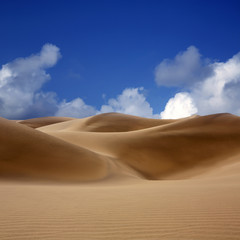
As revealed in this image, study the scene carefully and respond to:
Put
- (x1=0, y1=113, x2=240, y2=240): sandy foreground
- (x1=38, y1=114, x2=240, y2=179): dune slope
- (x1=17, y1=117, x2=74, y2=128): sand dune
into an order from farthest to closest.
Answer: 1. (x1=17, y1=117, x2=74, y2=128): sand dune
2. (x1=38, y1=114, x2=240, y2=179): dune slope
3. (x1=0, y1=113, x2=240, y2=240): sandy foreground

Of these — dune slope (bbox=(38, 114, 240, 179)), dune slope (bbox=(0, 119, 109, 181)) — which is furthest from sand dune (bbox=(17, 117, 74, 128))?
dune slope (bbox=(0, 119, 109, 181))

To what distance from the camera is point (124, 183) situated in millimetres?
11320

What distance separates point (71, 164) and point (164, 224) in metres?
10.7

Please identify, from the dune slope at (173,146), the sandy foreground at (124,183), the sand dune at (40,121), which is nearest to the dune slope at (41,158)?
the sandy foreground at (124,183)

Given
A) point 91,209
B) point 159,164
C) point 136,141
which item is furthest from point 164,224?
point 136,141

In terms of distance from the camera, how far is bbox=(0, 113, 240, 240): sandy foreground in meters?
3.83

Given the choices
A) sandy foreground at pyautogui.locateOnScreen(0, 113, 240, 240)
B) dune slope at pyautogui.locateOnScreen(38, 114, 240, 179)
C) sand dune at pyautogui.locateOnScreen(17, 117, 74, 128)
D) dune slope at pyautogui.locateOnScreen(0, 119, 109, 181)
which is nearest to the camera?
sandy foreground at pyautogui.locateOnScreen(0, 113, 240, 240)

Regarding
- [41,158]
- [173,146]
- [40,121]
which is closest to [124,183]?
[41,158]

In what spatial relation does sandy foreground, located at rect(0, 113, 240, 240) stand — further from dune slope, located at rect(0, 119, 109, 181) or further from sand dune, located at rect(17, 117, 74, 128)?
sand dune, located at rect(17, 117, 74, 128)

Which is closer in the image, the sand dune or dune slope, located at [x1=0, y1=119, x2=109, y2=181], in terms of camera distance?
dune slope, located at [x1=0, y1=119, x2=109, y2=181]

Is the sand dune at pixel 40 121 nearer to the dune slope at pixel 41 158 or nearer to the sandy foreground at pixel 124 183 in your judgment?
the sandy foreground at pixel 124 183

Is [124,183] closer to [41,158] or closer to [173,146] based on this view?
[41,158]

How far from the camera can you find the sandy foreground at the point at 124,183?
12.6ft

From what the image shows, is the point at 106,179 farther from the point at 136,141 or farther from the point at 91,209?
the point at 136,141
